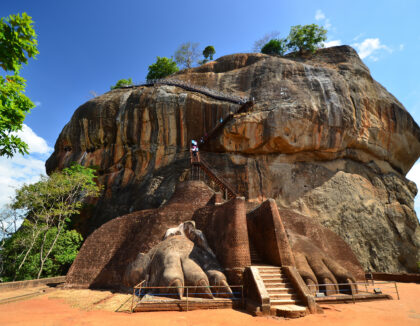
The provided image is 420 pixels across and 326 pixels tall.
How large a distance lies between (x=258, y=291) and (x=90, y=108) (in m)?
23.5

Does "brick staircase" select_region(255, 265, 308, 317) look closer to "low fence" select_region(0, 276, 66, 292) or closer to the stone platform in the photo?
the stone platform

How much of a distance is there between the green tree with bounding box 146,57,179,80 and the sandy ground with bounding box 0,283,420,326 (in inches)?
1364

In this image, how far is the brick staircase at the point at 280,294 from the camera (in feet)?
20.0

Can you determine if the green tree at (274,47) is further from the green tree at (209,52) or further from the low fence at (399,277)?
the low fence at (399,277)

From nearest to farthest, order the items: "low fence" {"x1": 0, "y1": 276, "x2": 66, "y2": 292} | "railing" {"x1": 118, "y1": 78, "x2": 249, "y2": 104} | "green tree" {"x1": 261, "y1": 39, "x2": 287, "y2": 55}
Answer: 1. "low fence" {"x1": 0, "y1": 276, "x2": 66, "y2": 292}
2. "railing" {"x1": 118, "y1": 78, "x2": 249, "y2": 104}
3. "green tree" {"x1": 261, "y1": 39, "x2": 287, "y2": 55}

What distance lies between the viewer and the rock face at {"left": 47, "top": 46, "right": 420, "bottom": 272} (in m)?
19.8

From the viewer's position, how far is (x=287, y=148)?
20938mm

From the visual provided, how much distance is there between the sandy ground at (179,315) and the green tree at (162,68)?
34637mm

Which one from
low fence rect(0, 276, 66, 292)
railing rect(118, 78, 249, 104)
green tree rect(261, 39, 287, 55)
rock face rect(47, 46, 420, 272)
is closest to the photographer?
low fence rect(0, 276, 66, 292)

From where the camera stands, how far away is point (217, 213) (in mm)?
9820

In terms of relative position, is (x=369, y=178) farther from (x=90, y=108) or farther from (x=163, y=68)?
(x=163, y=68)

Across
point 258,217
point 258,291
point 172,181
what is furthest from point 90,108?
point 258,291

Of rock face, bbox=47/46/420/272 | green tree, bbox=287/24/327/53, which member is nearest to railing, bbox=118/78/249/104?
rock face, bbox=47/46/420/272

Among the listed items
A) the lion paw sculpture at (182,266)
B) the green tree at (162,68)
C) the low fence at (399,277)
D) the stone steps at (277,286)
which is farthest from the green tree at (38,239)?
the green tree at (162,68)
